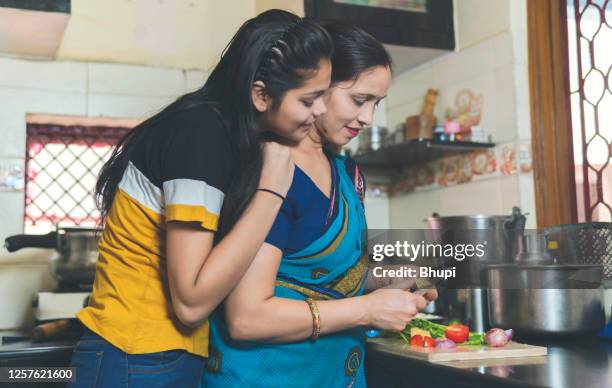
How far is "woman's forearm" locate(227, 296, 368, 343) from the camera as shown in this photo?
3.68 ft

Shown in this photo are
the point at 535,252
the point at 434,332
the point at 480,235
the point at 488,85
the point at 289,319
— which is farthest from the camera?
the point at 488,85

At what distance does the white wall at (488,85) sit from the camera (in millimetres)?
2529

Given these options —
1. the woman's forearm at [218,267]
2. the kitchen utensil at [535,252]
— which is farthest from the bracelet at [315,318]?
the kitchen utensil at [535,252]

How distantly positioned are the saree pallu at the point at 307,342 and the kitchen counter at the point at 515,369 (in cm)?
14

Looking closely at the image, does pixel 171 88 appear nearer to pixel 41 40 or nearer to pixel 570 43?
pixel 41 40

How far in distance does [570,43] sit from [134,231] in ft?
6.27

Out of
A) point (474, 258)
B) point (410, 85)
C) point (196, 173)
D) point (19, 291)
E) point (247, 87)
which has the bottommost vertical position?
point (19, 291)

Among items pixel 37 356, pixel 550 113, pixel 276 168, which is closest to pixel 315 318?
pixel 276 168

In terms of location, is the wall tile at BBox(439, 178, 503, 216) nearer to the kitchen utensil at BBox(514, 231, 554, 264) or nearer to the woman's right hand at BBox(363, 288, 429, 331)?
the kitchen utensil at BBox(514, 231, 554, 264)

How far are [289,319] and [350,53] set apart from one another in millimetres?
520

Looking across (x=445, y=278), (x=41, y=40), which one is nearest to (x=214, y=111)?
(x=445, y=278)

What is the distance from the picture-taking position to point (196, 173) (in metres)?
1.03

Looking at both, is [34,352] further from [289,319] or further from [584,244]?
[584,244]

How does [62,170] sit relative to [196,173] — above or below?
above
